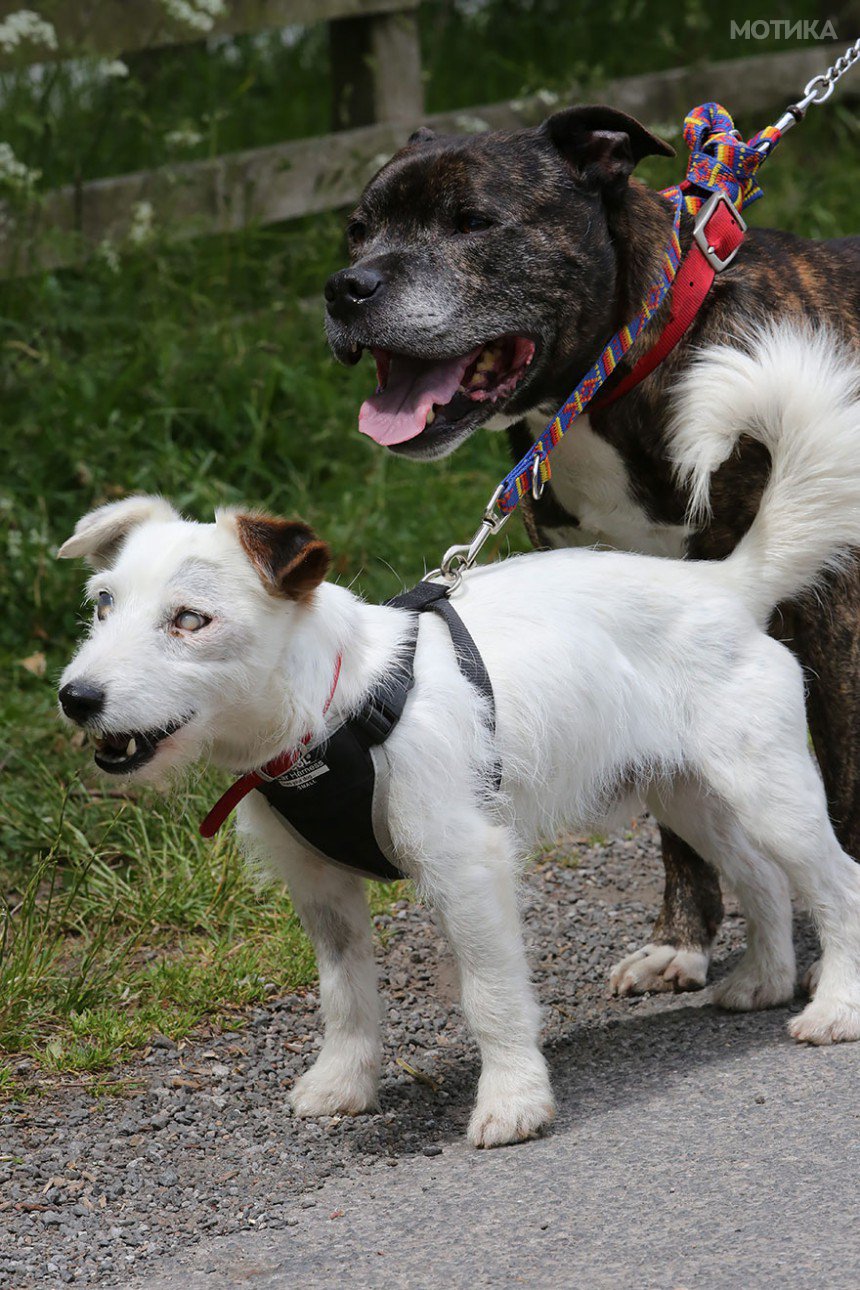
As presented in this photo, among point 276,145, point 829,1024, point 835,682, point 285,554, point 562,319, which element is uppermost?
point 276,145

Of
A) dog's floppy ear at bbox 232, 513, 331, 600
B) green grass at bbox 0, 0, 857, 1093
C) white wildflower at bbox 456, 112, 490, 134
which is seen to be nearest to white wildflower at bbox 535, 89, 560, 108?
white wildflower at bbox 456, 112, 490, 134

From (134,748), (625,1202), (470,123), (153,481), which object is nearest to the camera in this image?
(625,1202)

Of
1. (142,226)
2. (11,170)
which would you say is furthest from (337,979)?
(142,226)

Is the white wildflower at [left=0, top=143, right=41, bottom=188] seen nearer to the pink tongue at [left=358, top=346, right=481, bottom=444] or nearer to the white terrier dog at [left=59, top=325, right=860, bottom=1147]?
the pink tongue at [left=358, top=346, right=481, bottom=444]

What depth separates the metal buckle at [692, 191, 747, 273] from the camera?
12.2ft

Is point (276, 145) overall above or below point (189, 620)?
above

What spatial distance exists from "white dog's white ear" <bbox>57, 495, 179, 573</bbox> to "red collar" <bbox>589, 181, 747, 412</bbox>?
107 centimetres

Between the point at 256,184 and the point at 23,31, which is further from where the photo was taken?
the point at 256,184

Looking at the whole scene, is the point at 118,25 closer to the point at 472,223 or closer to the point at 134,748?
the point at 472,223

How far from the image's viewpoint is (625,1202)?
9.20 feet

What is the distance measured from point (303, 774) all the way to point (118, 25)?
176 inches

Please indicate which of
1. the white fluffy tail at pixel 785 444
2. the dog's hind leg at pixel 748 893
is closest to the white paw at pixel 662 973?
the dog's hind leg at pixel 748 893

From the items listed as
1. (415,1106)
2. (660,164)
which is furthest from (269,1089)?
(660,164)

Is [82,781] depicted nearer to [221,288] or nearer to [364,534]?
[364,534]
